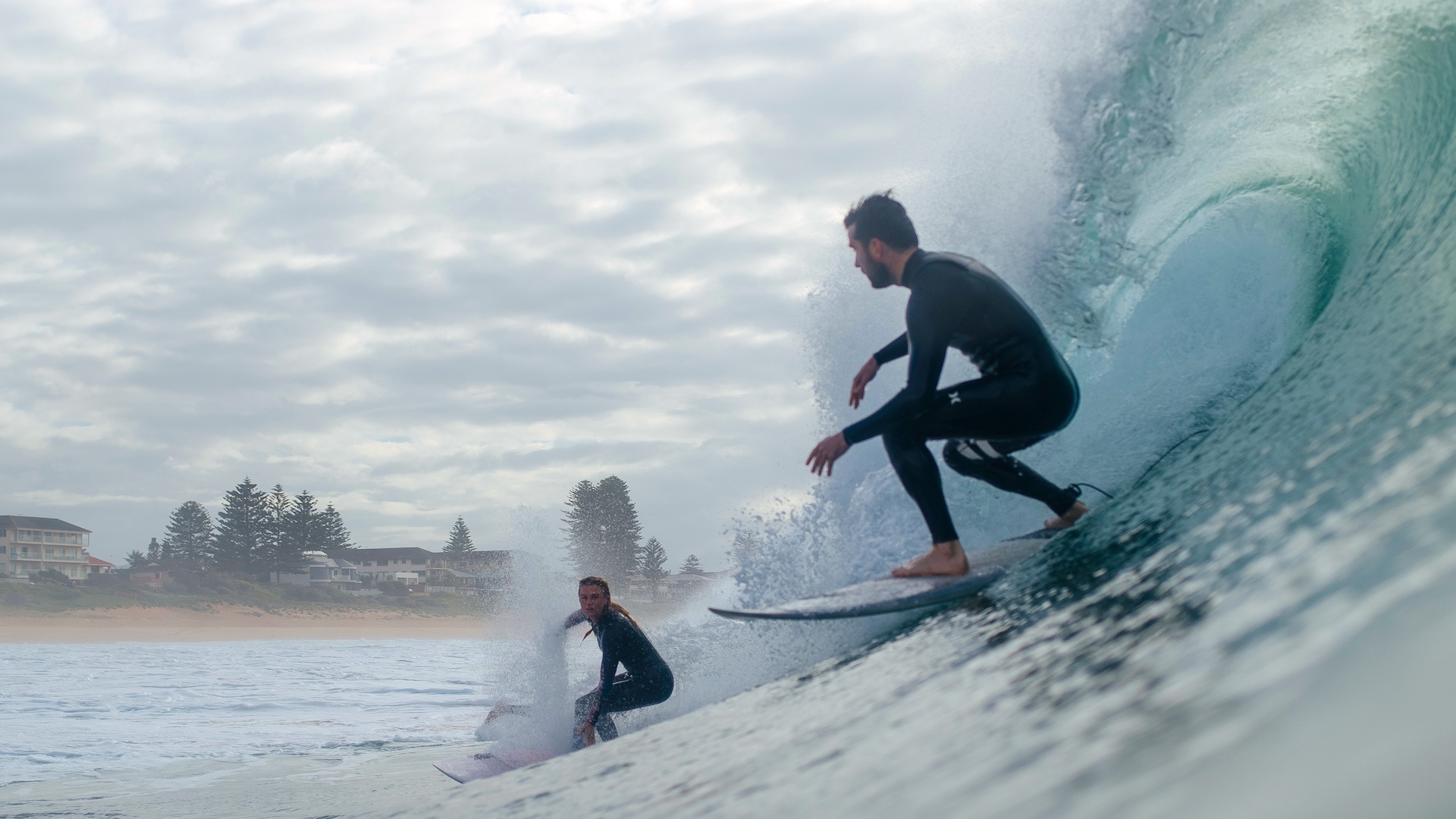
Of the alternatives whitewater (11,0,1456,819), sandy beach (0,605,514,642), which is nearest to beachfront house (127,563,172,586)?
sandy beach (0,605,514,642)

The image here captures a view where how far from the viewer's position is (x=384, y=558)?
77.6 meters

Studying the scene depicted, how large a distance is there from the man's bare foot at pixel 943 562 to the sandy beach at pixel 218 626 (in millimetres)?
39876

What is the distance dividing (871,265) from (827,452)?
2.77 feet

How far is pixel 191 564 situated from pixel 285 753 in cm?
7113

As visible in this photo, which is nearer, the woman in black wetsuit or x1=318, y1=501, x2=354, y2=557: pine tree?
the woman in black wetsuit

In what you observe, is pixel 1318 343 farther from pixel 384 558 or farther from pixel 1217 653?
pixel 384 558

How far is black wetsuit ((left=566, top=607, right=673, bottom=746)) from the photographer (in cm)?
581

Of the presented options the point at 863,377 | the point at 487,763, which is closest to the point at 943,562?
the point at 863,377

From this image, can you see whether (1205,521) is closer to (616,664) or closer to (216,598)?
(616,664)

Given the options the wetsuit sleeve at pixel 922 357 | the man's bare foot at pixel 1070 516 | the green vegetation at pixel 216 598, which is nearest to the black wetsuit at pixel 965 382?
the wetsuit sleeve at pixel 922 357

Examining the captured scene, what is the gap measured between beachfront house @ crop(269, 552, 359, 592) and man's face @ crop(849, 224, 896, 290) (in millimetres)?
64369

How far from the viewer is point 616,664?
5.74 metres

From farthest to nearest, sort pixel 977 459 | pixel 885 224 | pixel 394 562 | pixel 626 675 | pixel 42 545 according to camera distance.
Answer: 1. pixel 394 562
2. pixel 42 545
3. pixel 626 675
4. pixel 977 459
5. pixel 885 224

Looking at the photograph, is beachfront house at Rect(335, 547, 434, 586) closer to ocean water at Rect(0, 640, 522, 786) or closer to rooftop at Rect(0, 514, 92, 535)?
rooftop at Rect(0, 514, 92, 535)
